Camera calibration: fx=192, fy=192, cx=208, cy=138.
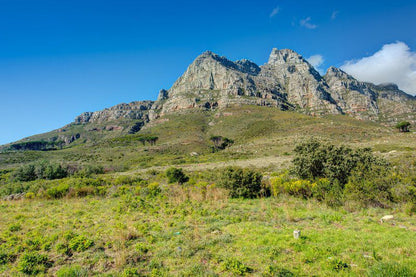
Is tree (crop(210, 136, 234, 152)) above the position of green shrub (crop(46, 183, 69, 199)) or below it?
above

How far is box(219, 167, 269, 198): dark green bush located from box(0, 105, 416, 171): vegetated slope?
119 feet

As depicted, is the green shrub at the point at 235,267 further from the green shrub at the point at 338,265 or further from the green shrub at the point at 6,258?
the green shrub at the point at 6,258

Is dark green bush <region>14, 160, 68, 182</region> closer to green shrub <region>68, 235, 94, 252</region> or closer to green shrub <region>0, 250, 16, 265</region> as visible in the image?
green shrub <region>0, 250, 16, 265</region>

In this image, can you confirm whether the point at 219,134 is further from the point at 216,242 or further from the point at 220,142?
the point at 216,242

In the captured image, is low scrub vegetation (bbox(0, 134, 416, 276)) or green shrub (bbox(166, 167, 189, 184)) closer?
low scrub vegetation (bbox(0, 134, 416, 276))

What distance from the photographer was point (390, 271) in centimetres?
390

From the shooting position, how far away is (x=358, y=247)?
5.36 metres

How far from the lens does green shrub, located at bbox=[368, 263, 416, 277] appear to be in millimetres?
3807

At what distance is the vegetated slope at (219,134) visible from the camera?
5591 cm

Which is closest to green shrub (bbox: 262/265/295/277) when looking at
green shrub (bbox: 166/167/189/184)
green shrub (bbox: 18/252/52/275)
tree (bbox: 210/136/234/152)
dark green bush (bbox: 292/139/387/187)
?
green shrub (bbox: 18/252/52/275)

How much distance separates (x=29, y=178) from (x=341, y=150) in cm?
4763

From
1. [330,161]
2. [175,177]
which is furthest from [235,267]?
[175,177]

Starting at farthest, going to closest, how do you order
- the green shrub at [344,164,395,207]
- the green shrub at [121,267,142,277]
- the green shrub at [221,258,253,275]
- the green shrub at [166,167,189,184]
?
the green shrub at [166,167,189,184] → the green shrub at [344,164,395,207] → the green shrub at [121,267,142,277] → the green shrub at [221,258,253,275]

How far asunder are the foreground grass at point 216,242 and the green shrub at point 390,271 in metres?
0.30
